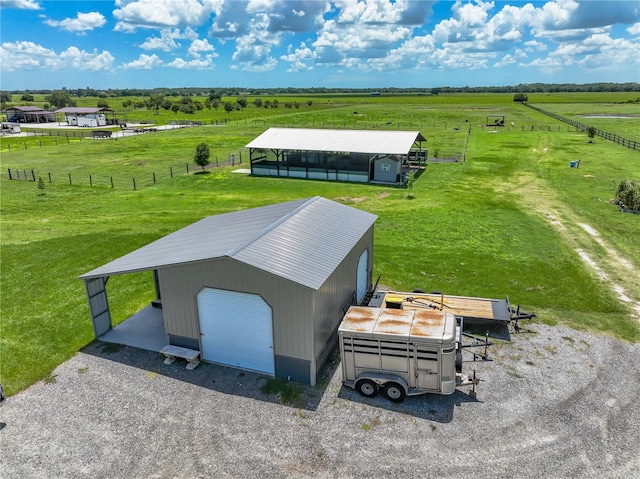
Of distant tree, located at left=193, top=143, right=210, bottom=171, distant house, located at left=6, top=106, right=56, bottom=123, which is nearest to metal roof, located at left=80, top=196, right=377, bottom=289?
distant tree, located at left=193, top=143, right=210, bottom=171

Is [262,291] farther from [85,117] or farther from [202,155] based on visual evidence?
[85,117]

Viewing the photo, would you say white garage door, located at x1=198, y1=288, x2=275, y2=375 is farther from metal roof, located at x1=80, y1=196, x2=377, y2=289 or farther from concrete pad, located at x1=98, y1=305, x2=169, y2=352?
concrete pad, located at x1=98, y1=305, x2=169, y2=352

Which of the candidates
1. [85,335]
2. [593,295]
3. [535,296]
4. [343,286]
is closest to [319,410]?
[343,286]

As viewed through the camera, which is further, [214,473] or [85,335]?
[85,335]

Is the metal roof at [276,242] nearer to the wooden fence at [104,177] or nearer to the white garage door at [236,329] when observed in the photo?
the white garage door at [236,329]

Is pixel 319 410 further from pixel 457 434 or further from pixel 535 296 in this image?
pixel 535 296

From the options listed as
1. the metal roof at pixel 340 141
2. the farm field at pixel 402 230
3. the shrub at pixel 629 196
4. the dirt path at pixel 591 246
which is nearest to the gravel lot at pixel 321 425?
the farm field at pixel 402 230
